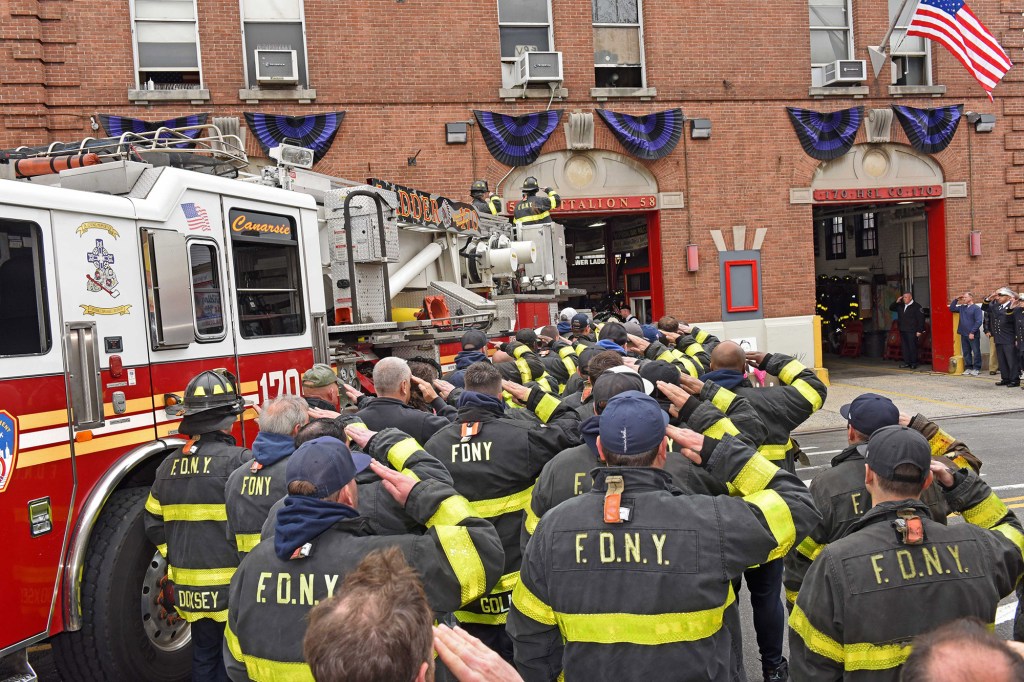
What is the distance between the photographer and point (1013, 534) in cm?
321

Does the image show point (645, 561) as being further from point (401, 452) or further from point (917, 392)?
point (917, 392)

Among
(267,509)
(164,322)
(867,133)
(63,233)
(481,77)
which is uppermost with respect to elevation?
(481,77)

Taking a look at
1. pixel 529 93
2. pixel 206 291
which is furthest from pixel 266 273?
pixel 529 93

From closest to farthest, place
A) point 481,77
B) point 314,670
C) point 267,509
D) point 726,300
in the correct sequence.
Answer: point 314,670 < point 267,509 < point 481,77 < point 726,300

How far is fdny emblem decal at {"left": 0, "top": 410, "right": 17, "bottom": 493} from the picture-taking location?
4.11 m

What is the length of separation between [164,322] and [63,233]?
782 millimetres

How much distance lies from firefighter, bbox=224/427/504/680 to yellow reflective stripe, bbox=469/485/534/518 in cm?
149

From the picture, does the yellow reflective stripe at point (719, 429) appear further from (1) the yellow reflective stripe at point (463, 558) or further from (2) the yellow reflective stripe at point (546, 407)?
(2) the yellow reflective stripe at point (546, 407)

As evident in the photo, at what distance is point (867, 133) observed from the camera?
18.9m

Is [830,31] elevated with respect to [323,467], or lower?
elevated

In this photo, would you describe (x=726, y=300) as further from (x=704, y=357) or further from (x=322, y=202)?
(x=322, y=202)

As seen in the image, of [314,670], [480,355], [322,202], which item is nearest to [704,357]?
[480,355]

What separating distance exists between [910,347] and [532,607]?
2054 cm

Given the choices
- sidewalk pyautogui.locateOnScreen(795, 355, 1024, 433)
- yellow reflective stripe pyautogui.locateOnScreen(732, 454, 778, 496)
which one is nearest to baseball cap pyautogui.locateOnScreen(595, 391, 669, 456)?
yellow reflective stripe pyautogui.locateOnScreen(732, 454, 778, 496)
